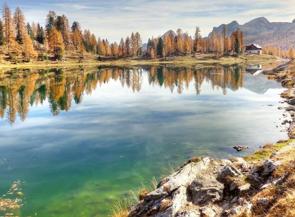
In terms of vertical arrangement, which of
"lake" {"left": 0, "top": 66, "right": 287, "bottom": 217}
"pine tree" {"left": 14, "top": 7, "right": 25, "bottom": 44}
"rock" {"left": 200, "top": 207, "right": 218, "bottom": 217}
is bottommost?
"lake" {"left": 0, "top": 66, "right": 287, "bottom": 217}

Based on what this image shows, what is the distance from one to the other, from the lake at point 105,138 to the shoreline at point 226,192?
5807 mm

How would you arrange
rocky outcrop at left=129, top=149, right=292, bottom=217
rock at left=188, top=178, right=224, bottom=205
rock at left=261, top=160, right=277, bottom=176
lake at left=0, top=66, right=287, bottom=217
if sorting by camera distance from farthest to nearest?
lake at left=0, top=66, right=287, bottom=217 → rock at left=261, top=160, right=277, bottom=176 → rock at left=188, top=178, right=224, bottom=205 → rocky outcrop at left=129, top=149, right=292, bottom=217

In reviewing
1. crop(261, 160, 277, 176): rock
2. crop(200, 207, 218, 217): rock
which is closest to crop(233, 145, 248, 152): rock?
crop(261, 160, 277, 176): rock

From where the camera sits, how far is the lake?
23.0 meters

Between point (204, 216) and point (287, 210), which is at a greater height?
point (287, 210)

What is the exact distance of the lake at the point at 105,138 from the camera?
23.0m

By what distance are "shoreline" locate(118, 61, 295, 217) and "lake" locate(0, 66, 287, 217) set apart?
229 inches

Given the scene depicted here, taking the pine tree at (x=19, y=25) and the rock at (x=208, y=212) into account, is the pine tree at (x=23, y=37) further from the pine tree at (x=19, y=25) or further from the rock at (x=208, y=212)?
the rock at (x=208, y=212)

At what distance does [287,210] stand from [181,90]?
2699 inches

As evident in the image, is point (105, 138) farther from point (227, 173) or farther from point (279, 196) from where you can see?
point (279, 196)

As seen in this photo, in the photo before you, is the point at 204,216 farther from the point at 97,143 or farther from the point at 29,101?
the point at 29,101

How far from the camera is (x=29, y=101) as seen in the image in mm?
62531

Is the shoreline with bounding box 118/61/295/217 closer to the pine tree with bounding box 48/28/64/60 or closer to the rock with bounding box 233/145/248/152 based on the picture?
the rock with bounding box 233/145/248/152

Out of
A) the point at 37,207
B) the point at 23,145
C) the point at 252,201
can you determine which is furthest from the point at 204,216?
the point at 23,145
